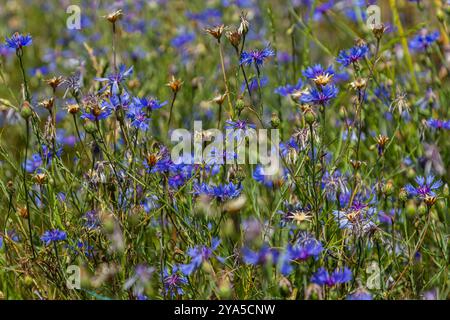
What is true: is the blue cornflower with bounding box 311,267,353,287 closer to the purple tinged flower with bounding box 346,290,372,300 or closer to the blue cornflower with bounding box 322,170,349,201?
the purple tinged flower with bounding box 346,290,372,300

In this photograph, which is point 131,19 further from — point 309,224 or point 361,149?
point 309,224

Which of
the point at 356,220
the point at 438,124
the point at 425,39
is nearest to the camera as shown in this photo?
the point at 356,220

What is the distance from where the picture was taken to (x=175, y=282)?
1.91 meters

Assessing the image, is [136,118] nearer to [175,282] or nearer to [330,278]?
[175,282]

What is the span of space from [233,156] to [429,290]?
68 cm

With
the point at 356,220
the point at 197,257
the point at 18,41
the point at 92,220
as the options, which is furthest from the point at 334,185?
the point at 18,41

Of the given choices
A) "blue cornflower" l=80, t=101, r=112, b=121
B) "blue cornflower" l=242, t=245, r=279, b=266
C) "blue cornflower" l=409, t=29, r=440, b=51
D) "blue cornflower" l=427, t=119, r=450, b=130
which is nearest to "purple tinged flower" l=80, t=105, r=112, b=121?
"blue cornflower" l=80, t=101, r=112, b=121

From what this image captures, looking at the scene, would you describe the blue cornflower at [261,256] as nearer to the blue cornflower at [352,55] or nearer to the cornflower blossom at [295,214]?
the cornflower blossom at [295,214]

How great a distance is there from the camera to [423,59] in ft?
9.37

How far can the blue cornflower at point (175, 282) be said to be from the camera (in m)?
1.90

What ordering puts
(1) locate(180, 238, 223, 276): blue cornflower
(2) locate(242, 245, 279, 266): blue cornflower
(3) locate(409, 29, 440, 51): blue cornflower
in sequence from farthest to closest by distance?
(3) locate(409, 29, 440, 51): blue cornflower, (1) locate(180, 238, 223, 276): blue cornflower, (2) locate(242, 245, 279, 266): blue cornflower

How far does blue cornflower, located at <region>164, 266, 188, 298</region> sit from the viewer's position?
75.0 inches

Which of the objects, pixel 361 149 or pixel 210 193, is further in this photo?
pixel 361 149
